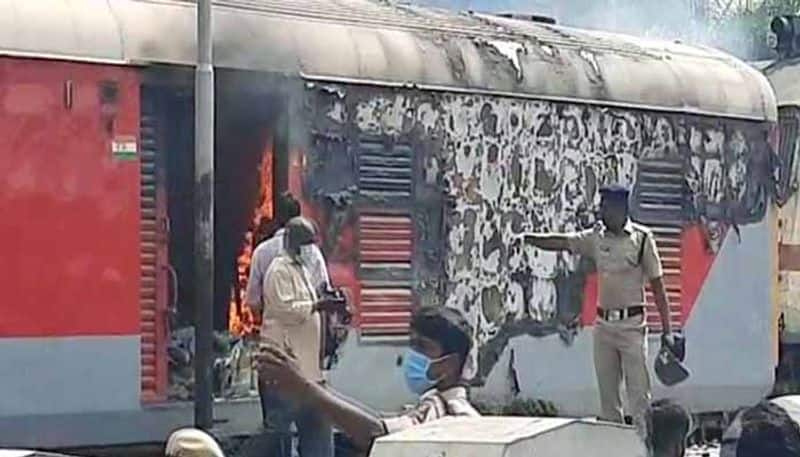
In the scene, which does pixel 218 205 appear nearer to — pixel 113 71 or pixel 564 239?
pixel 113 71

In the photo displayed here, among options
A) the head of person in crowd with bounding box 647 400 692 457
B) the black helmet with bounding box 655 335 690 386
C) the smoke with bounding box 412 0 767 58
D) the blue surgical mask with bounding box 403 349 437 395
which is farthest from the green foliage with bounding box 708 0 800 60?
the head of person in crowd with bounding box 647 400 692 457

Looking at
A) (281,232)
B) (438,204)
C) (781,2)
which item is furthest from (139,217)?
(781,2)

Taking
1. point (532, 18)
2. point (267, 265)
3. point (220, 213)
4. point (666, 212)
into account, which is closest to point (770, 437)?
point (267, 265)

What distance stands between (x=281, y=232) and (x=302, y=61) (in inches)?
46.0

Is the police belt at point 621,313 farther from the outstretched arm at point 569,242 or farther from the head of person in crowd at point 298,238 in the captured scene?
the head of person in crowd at point 298,238

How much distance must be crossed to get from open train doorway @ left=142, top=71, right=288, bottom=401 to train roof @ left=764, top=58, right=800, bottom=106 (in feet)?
22.5

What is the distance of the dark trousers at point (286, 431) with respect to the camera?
10.3 m

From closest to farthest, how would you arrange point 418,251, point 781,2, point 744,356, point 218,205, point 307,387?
1. point 307,387
2. point 218,205
3. point 418,251
4. point 744,356
5. point 781,2

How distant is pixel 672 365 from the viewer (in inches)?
520

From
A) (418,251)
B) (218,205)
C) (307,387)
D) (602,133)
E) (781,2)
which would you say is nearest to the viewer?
(307,387)

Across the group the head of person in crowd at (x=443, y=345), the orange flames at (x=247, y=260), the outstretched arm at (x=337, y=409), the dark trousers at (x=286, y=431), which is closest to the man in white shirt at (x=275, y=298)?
the dark trousers at (x=286, y=431)

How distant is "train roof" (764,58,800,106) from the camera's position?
16886 millimetres

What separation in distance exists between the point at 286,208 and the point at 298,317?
2.52ft

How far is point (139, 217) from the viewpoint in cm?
1034
